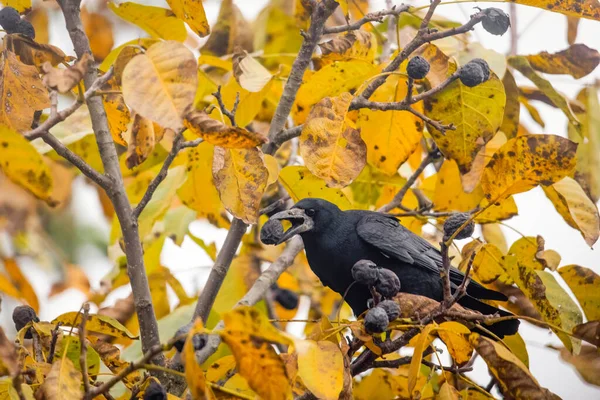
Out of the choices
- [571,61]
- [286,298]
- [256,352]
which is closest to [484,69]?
[571,61]

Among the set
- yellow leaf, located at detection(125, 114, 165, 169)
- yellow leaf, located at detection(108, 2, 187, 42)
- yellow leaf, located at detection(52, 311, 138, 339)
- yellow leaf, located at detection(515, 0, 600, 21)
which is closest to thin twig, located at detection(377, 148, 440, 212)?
yellow leaf, located at detection(515, 0, 600, 21)

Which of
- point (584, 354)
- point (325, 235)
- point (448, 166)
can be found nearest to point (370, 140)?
point (448, 166)

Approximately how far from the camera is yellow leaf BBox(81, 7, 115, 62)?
15.2 ft

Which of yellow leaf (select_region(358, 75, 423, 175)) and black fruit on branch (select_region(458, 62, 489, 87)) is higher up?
black fruit on branch (select_region(458, 62, 489, 87))

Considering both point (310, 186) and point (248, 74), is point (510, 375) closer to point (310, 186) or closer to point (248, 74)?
point (310, 186)

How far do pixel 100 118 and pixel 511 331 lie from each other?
68.7 inches

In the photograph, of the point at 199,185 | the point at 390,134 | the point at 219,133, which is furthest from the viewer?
the point at 199,185

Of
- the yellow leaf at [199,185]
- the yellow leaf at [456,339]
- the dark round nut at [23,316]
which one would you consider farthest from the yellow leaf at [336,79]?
the dark round nut at [23,316]

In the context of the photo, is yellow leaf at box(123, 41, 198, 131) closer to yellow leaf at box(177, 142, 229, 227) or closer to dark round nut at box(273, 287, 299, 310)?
yellow leaf at box(177, 142, 229, 227)

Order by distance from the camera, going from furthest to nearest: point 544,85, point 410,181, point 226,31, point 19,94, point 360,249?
point 226,31 < point 360,249 < point 410,181 < point 544,85 < point 19,94

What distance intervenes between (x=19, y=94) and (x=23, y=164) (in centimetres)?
37

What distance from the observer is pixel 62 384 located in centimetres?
192

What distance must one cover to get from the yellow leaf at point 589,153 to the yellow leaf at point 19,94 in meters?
2.23

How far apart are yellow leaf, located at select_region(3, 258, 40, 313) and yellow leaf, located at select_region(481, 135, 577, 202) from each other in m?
2.41
